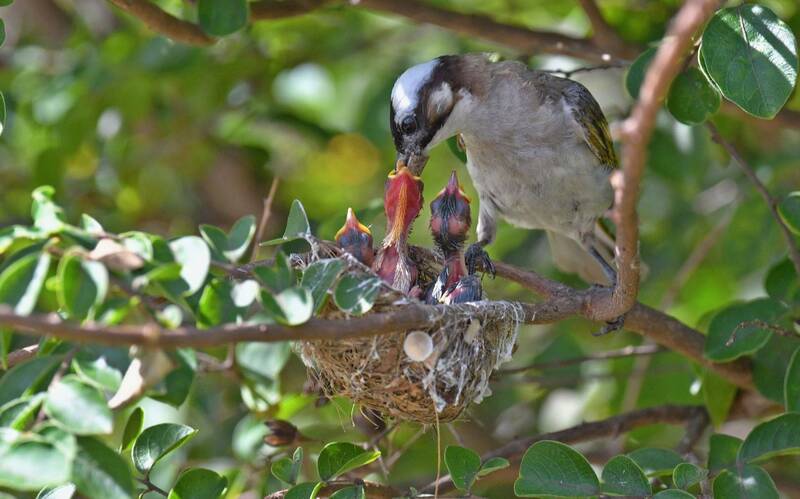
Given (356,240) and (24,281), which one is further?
(356,240)

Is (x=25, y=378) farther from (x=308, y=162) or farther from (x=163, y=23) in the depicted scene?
(x=308, y=162)

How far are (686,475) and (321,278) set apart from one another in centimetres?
92

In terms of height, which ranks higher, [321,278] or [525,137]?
[321,278]

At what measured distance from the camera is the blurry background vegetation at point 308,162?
4.17 meters

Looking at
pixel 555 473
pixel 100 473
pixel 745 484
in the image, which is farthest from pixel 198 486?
pixel 745 484

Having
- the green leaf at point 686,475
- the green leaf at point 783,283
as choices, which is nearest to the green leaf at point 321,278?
the green leaf at point 686,475

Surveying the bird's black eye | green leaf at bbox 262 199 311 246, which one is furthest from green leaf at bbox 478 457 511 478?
the bird's black eye

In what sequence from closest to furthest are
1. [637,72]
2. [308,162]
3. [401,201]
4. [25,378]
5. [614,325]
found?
[25,378]
[637,72]
[614,325]
[401,201]
[308,162]

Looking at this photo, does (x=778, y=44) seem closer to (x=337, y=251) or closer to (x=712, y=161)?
(x=337, y=251)

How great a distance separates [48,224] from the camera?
1974 mm

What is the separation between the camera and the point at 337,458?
2539 millimetres

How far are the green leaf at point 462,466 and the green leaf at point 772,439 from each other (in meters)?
0.64

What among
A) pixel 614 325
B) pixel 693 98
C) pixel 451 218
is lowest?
pixel 614 325

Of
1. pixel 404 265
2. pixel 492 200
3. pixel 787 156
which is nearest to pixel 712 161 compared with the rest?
pixel 787 156
